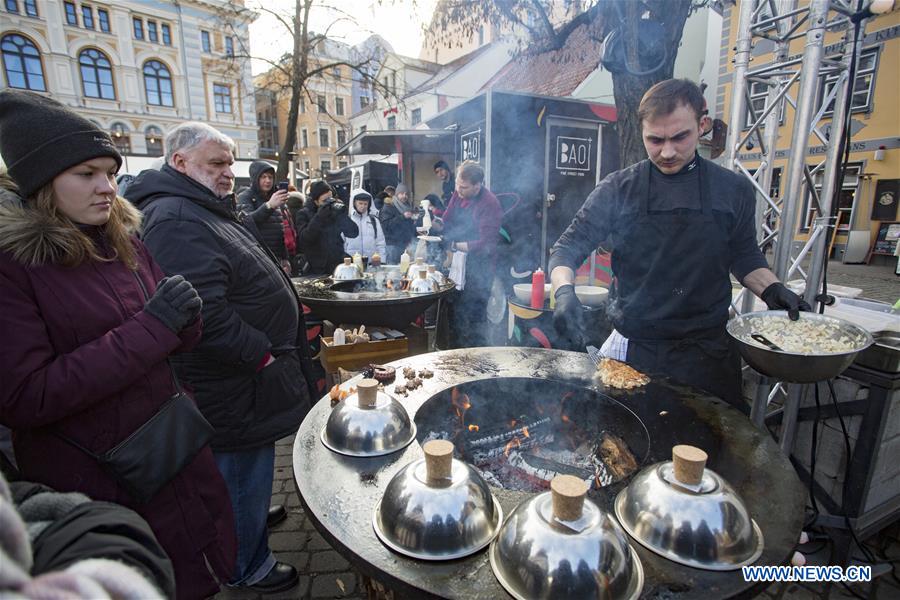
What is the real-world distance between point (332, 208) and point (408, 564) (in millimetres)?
5446

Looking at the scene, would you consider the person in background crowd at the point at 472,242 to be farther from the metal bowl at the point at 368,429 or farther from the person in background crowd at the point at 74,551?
the person in background crowd at the point at 74,551

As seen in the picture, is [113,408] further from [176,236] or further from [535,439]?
[535,439]

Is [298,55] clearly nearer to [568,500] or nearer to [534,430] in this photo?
[534,430]

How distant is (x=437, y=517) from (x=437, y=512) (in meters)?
0.01

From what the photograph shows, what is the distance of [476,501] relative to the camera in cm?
124

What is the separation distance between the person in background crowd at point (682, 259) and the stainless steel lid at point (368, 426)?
1.03m

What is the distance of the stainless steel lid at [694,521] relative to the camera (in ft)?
3.74

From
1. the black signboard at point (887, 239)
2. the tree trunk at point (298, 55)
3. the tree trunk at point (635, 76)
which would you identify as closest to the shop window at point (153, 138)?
the tree trunk at point (298, 55)

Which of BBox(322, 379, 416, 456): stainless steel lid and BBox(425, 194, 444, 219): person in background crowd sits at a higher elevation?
BBox(425, 194, 444, 219): person in background crowd

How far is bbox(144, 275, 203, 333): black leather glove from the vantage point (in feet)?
5.10

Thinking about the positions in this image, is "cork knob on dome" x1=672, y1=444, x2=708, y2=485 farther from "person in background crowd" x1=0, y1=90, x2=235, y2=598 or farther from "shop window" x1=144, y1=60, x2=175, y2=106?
"shop window" x1=144, y1=60, x2=175, y2=106

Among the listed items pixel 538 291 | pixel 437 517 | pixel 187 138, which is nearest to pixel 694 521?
pixel 437 517

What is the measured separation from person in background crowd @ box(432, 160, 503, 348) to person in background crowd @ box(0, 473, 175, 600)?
201 inches

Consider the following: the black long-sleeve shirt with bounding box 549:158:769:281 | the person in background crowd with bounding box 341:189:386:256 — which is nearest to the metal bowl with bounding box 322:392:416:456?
the black long-sleeve shirt with bounding box 549:158:769:281
